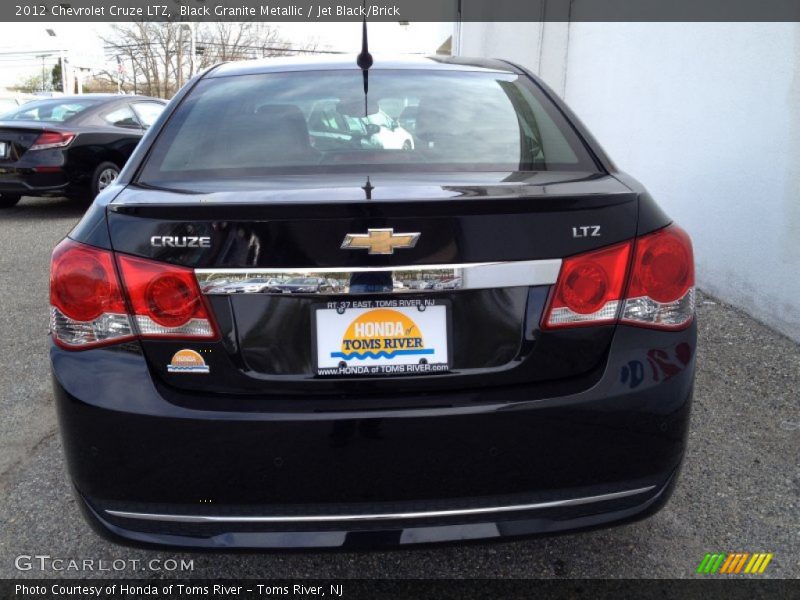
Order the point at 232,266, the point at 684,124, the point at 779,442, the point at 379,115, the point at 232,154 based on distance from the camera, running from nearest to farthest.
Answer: the point at 232,266
the point at 232,154
the point at 379,115
the point at 779,442
the point at 684,124

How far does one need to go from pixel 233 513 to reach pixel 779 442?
2.47 m

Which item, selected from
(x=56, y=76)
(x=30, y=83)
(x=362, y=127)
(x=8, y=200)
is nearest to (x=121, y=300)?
(x=362, y=127)

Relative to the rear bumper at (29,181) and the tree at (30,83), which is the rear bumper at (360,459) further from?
the tree at (30,83)

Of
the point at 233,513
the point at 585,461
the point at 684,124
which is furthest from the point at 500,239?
the point at 684,124

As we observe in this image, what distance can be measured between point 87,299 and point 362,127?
1105 millimetres

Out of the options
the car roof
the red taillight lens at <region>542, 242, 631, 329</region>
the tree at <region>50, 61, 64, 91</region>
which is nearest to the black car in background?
the car roof

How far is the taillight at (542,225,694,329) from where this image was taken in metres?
1.84

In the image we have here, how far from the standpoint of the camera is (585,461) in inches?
73.5

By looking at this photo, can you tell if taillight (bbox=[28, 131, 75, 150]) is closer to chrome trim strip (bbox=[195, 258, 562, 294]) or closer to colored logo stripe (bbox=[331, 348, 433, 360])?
chrome trim strip (bbox=[195, 258, 562, 294])

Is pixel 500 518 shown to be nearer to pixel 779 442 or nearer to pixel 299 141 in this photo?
pixel 299 141

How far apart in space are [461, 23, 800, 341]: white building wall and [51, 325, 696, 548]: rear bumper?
2.91 meters

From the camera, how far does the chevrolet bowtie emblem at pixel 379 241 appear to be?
1.76 m

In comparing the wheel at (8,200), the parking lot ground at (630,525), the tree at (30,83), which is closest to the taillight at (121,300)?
the parking lot ground at (630,525)

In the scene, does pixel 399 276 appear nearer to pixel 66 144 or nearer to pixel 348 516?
pixel 348 516
